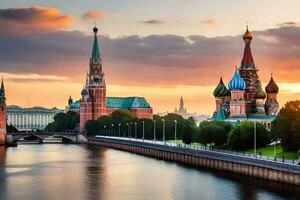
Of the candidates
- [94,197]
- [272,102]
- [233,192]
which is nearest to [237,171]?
[233,192]

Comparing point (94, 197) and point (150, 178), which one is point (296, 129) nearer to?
point (150, 178)

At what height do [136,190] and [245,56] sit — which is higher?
[245,56]

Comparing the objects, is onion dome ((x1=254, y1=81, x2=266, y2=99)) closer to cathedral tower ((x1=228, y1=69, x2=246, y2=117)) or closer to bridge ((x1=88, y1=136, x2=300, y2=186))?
cathedral tower ((x1=228, y1=69, x2=246, y2=117))

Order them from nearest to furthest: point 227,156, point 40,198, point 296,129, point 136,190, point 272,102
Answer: point 40,198 → point 136,190 → point 296,129 → point 227,156 → point 272,102

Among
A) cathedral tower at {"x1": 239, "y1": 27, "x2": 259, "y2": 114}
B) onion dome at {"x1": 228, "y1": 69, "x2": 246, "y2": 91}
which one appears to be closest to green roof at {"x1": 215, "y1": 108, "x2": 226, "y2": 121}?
onion dome at {"x1": 228, "y1": 69, "x2": 246, "y2": 91}

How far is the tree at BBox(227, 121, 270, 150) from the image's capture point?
117750 mm

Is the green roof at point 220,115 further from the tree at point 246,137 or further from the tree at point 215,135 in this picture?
the tree at point 246,137

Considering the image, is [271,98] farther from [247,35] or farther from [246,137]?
[246,137]

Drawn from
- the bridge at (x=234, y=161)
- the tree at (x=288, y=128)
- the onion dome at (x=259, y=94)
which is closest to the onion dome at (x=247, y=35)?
the onion dome at (x=259, y=94)

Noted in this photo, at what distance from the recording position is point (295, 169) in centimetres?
8075

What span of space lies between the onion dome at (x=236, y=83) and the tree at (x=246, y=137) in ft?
194

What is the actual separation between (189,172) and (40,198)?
36.2 m

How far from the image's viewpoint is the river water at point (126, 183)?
79312 mm

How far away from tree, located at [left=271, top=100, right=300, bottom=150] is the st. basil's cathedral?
205ft
